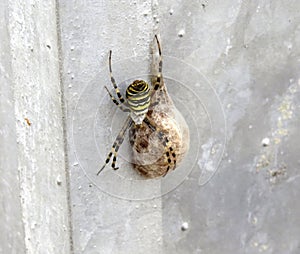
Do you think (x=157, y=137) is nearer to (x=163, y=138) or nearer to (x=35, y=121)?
(x=163, y=138)

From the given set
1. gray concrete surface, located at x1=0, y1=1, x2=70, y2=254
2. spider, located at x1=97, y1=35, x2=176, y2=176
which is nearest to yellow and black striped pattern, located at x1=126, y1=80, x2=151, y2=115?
spider, located at x1=97, y1=35, x2=176, y2=176

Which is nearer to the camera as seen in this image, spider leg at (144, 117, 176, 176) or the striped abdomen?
the striped abdomen

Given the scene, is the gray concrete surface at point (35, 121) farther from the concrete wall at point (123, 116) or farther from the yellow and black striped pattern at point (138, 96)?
the yellow and black striped pattern at point (138, 96)

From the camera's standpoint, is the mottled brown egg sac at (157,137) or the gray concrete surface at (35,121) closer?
the gray concrete surface at (35,121)

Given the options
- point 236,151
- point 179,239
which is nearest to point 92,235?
point 179,239

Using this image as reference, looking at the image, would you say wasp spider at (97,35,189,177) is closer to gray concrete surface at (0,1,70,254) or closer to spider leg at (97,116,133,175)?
spider leg at (97,116,133,175)

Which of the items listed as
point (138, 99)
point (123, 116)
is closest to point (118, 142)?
point (123, 116)

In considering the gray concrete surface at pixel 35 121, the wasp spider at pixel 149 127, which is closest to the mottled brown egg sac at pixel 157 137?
the wasp spider at pixel 149 127
